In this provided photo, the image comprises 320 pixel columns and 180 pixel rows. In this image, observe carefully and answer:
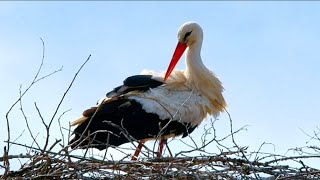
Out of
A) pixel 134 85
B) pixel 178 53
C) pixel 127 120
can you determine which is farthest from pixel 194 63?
pixel 127 120

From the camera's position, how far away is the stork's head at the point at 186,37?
8.12 meters

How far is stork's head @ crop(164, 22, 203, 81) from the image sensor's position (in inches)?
320

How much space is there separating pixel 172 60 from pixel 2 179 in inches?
124

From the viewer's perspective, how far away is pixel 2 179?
5.22 meters

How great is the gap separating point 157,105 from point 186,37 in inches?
36.0

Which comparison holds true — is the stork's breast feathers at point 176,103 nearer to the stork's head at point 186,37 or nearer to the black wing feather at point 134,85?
the black wing feather at point 134,85

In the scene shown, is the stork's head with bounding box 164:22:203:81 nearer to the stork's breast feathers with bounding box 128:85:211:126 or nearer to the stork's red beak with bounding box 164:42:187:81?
the stork's red beak with bounding box 164:42:187:81

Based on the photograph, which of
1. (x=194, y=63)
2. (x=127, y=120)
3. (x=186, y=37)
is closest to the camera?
(x=127, y=120)

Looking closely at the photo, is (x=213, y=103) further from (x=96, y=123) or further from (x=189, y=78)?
(x=96, y=123)

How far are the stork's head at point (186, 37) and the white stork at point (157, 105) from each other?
0.56ft

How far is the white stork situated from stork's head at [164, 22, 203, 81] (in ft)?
0.56

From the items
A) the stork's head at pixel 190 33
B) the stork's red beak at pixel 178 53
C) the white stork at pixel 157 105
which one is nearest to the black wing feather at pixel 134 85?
the white stork at pixel 157 105

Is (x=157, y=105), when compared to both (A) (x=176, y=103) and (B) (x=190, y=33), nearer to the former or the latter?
(A) (x=176, y=103)

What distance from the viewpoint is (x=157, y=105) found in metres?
7.48
